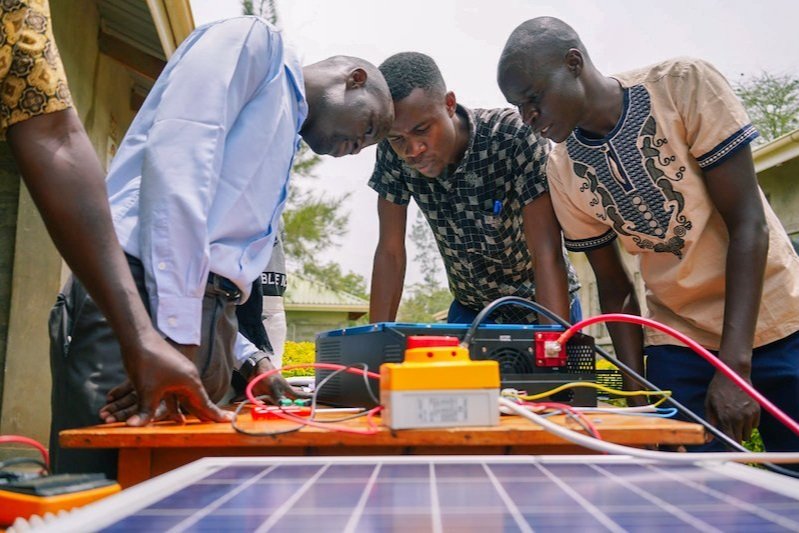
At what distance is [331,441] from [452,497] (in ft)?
1.24

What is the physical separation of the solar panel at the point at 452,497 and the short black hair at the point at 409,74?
225 centimetres

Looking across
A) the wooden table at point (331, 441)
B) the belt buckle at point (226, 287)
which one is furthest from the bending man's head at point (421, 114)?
the wooden table at point (331, 441)

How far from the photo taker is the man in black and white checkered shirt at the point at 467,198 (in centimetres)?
296

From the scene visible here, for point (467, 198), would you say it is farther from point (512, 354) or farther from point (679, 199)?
point (512, 354)

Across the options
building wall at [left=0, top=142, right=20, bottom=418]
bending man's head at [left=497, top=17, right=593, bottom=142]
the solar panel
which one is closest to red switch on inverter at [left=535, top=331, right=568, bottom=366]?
the solar panel

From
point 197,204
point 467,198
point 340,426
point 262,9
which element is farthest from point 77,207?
point 262,9

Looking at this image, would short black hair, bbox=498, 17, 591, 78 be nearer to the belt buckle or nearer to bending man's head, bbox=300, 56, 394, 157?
bending man's head, bbox=300, 56, 394, 157

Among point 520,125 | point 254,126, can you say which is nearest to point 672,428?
point 254,126

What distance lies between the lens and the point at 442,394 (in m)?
1.13

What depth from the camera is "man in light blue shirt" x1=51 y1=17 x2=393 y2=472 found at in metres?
1.53

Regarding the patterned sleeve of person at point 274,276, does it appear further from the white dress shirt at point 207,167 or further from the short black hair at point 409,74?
the white dress shirt at point 207,167

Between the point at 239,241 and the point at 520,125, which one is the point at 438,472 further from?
the point at 520,125

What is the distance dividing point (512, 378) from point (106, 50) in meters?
6.10

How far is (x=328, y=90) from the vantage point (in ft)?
7.88
